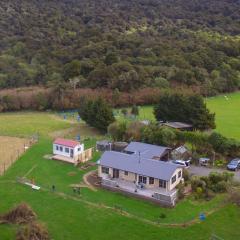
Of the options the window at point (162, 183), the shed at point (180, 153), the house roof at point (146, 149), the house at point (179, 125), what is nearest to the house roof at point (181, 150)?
the shed at point (180, 153)

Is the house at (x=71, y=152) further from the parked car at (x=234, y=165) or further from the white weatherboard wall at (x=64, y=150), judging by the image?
the parked car at (x=234, y=165)

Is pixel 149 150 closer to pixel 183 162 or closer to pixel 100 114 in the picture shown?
pixel 183 162

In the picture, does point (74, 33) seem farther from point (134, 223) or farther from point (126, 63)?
point (134, 223)

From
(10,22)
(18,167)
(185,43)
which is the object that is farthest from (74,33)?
(18,167)

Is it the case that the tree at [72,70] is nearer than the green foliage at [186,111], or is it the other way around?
the green foliage at [186,111]

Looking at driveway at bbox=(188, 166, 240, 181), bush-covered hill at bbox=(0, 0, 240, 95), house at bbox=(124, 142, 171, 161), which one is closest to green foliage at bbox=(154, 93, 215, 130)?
house at bbox=(124, 142, 171, 161)

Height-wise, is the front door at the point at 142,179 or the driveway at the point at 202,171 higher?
the front door at the point at 142,179

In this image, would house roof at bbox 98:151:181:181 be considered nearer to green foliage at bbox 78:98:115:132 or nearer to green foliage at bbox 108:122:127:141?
green foliage at bbox 108:122:127:141
